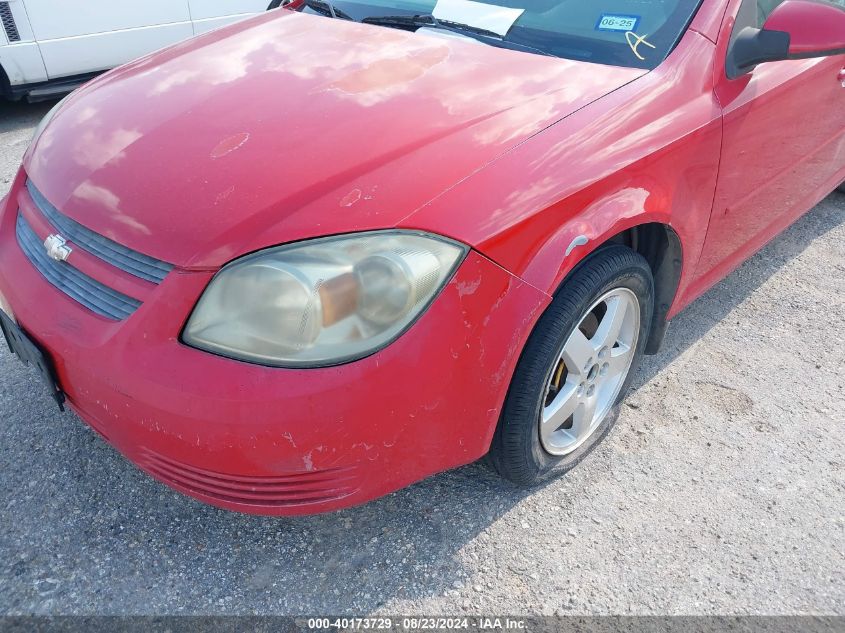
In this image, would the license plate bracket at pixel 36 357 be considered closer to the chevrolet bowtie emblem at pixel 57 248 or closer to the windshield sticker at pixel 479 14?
the chevrolet bowtie emblem at pixel 57 248

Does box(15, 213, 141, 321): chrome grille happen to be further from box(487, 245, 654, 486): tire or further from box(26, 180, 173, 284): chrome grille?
box(487, 245, 654, 486): tire

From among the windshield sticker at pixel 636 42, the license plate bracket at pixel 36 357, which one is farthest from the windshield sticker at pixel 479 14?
the license plate bracket at pixel 36 357

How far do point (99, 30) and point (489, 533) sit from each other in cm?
469

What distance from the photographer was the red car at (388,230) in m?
1.55

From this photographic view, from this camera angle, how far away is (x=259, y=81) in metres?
2.13

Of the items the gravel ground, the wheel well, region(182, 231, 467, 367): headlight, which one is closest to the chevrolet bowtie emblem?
region(182, 231, 467, 367): headlight

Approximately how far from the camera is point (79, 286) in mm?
1759

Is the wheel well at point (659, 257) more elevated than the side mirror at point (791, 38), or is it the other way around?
the side mirror at point (791, 38)

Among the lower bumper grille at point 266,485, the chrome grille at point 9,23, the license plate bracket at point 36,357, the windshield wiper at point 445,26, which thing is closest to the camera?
the lower bumper grille at point 266,485

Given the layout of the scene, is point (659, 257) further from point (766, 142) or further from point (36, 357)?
point (36, 357)

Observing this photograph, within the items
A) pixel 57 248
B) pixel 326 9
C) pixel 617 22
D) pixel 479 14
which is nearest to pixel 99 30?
pixel 326 9

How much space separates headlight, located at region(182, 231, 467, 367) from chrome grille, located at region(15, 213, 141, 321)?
21 cm

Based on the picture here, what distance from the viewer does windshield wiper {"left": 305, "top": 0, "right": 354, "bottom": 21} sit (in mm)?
2621

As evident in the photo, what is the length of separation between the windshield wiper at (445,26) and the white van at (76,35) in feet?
11.0
